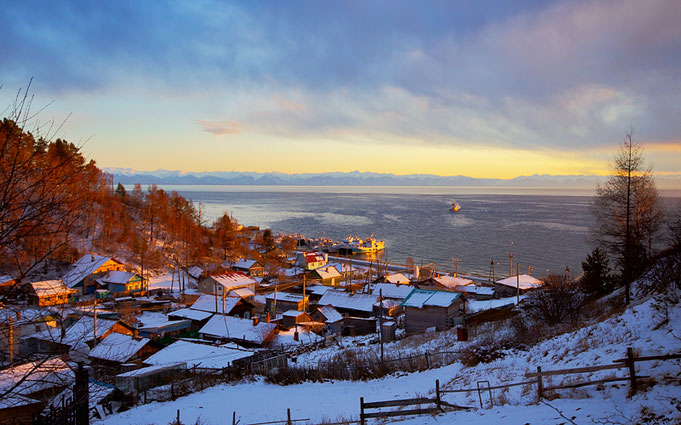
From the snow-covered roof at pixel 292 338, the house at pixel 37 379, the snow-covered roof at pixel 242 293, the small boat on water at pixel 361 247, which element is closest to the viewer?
the house at pixel 37 379

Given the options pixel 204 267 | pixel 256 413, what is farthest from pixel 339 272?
pixel 256 413

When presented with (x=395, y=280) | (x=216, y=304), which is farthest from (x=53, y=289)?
(x=395, y=280)

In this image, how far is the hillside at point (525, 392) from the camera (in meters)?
6.41

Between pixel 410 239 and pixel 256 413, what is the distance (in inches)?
2631

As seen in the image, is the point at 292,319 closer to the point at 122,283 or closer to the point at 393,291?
the point at 393,291

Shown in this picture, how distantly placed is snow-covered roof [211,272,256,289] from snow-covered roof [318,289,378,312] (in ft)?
29.2

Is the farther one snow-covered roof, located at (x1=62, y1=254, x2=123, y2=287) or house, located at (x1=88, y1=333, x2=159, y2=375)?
house, located at (x1=88, y1=333, x2=159, y2=375)

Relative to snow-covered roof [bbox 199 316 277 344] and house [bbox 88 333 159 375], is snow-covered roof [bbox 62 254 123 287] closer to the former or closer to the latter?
house [bbox 88 333 159 375]

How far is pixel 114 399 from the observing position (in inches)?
559

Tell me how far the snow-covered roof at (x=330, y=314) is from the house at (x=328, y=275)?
609 inches

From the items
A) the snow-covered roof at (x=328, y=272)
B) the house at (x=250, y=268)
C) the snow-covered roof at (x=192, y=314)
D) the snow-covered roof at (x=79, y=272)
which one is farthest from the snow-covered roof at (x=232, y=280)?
the snow-covered roof at (x=79, y=272)

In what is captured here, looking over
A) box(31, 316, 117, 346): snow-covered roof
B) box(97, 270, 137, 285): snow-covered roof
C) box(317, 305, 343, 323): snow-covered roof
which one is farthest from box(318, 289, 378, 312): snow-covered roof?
box(97, 270, 137, 285): snow-covered roof

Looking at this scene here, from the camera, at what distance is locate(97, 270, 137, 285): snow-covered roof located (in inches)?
1511

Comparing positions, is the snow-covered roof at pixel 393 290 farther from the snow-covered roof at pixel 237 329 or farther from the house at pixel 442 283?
the snow-covered roof at pixel 237 329
